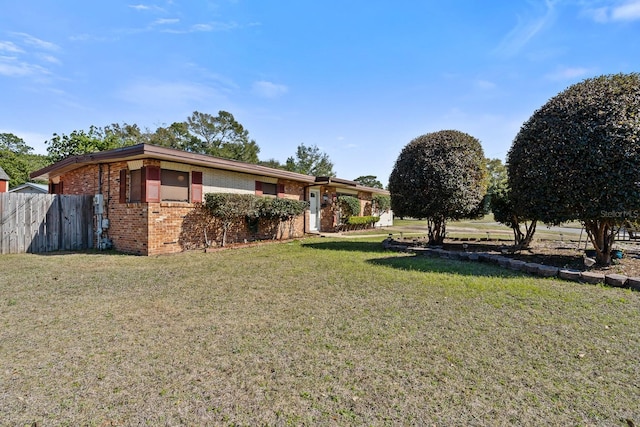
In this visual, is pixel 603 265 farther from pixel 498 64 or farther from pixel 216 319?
pixel 216 319

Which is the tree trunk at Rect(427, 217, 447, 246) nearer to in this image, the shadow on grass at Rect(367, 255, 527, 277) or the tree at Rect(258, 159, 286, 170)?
the shadow on grass at Rect(367, 255, 527, 277)

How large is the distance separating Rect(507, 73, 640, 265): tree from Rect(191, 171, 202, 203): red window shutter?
8.90 m

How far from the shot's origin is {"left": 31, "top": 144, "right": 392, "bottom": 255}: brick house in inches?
333

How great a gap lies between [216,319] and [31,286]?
3.93 m

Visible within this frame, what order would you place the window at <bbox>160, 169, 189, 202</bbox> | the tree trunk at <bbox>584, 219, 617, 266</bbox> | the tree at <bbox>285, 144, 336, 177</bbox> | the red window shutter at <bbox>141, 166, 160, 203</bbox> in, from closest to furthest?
the tree trunk at <bbox>584, 219, 617, 266</bbox> < the red window shutter at <bbox>141, 166, 160, 203</bbox> < the window at <bbox>160, 169, 189, 202</bbox> < the tree at <bbox>285, 144, 336, 177</bbox>

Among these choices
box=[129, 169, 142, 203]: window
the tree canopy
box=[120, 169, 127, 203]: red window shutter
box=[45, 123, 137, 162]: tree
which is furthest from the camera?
the tree canopy

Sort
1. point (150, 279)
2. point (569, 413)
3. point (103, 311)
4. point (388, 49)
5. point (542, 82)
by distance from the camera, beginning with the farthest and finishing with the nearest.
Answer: point (388, 49)
point (542, 82)
point (150, 279)
point (103, 311)
point (569, 413)

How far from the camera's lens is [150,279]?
577cm

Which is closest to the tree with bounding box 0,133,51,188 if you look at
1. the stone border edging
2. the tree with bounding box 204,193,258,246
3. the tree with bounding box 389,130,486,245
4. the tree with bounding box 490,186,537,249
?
the tree with bounding box 204,193,258,246

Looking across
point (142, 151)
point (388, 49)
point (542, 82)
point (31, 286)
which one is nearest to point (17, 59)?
point (142, 151)

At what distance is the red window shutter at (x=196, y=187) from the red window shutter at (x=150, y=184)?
112 centimetres

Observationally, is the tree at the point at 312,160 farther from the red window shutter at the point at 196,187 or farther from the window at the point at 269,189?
the red window shutter at the point at 196,187

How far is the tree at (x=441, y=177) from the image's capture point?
852cm

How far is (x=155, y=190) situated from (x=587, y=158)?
10137 millimetres
